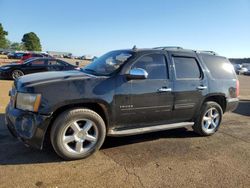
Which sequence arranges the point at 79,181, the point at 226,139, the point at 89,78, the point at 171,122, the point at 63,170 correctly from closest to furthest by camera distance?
the point at 79,181 → the point at 63,170 → the point at 89,78 → the point at 171,122 → the point at 226,139

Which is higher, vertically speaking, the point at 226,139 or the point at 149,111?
the point at 149,111

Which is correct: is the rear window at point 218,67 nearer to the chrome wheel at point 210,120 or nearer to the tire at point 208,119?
the tire at point 208,119

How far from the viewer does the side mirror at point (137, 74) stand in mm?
4352

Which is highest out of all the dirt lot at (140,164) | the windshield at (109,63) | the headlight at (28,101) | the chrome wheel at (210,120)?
the windshield at (109,63)

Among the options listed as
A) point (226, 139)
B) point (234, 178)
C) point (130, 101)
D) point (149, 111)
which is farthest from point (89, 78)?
point (226, 139)

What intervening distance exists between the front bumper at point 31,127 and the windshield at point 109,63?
4.47 feet

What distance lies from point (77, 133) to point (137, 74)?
54.0 inches

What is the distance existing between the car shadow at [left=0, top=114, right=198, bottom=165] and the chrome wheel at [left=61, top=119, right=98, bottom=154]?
294mm

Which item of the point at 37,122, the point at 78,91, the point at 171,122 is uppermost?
the point at 78,91

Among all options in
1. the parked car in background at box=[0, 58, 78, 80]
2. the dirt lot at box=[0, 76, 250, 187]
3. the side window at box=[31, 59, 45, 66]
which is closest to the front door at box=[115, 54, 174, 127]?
the dirt lot at box=[0, 76, 250, 187]

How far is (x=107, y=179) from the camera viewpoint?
3545 millimetres

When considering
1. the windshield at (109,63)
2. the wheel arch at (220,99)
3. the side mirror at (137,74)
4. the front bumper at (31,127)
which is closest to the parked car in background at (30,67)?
the windshield at (109,63)

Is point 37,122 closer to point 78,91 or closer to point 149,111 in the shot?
point 78,91

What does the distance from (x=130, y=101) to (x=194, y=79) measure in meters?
1.66
